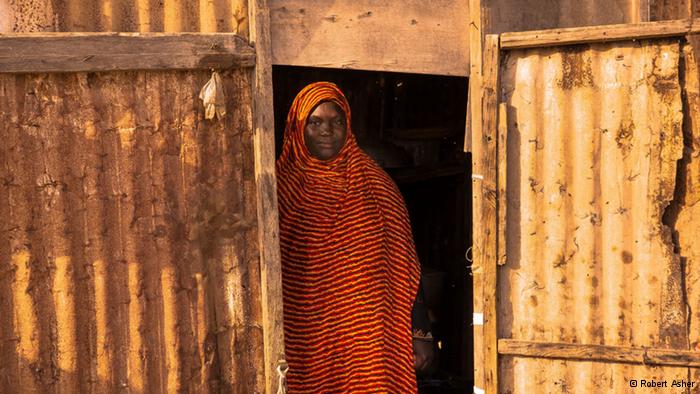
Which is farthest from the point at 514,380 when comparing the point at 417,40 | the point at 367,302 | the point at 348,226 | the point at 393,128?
the point at 393,128

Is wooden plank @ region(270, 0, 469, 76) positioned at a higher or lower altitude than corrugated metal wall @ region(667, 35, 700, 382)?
higher

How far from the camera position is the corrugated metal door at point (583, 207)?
13.7ft

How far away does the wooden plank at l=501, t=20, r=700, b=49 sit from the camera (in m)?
4.11

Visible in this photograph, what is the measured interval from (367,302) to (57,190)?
1.87 metres

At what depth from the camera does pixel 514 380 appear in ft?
14.6

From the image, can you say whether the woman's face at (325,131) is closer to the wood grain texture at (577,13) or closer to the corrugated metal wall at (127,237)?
the corrugated metal wall at (127,237)

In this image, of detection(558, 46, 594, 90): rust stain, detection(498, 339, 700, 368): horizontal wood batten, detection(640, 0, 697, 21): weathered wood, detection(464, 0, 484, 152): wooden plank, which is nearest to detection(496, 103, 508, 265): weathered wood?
detection(464, 0, 484, 152): wooden plank

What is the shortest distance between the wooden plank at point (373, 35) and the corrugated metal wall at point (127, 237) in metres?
0.34

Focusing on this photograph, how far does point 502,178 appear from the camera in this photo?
170 inches

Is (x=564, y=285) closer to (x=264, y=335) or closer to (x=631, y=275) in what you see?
(x=631, y=275)

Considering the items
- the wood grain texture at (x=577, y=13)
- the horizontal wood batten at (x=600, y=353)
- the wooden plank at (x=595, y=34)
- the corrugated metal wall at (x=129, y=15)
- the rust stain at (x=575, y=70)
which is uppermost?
the wood grain texture at (x=577, y=13)

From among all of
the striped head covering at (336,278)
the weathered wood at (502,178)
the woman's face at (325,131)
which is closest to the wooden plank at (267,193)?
the striped head covering at (336,278)

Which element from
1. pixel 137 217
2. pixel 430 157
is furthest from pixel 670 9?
pixel 137 217

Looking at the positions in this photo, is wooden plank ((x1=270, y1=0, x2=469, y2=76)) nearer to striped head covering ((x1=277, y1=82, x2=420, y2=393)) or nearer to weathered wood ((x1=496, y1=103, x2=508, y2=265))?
weathered wood ((x1=496, y1=103, x2=508, y2=265))
